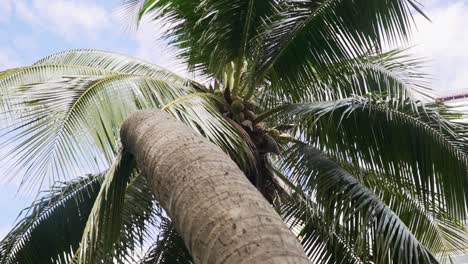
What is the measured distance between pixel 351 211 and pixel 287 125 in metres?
1.10

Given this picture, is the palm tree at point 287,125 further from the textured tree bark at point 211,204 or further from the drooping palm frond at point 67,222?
the textured tree bark at point 211,204

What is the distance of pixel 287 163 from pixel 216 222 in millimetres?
4274

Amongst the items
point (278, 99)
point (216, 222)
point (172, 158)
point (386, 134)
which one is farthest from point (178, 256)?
point (216, 222)

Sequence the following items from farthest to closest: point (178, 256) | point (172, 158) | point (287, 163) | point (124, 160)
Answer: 1. point (178, 256)
2. point (287, 163)
3. point (124, 160)
4. point (172, 158)

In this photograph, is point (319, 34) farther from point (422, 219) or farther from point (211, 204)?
point (211, 204)

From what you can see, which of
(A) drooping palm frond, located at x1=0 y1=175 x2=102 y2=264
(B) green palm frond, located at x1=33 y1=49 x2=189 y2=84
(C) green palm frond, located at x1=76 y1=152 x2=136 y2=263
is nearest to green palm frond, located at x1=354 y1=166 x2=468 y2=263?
(B) green palm frond, located at x1=33 y1=49 x2=189 y2=84

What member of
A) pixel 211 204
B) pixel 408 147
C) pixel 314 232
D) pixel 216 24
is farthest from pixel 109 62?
pixel 211 204

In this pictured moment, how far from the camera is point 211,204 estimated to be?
238cm

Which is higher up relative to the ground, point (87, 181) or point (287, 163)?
point (87, 181)

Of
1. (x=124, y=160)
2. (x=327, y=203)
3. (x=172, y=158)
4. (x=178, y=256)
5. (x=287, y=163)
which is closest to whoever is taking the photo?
(x=172, y=158)

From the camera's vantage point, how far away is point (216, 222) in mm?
2295

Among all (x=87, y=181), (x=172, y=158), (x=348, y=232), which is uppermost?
(x=87, y=181)

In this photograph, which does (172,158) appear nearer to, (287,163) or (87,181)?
(287,163)

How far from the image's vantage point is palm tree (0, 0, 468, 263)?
5.05m
